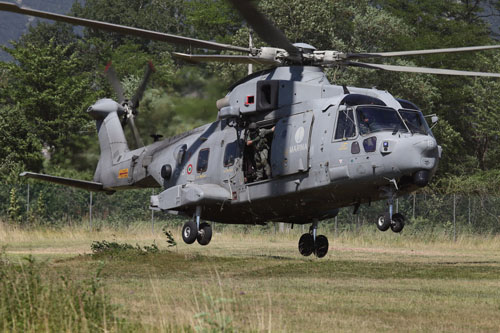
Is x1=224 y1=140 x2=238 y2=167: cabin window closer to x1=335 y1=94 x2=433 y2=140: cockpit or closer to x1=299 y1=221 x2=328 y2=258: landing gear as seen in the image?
x1=299 y1=221 x2=328 y2=258: landing gear

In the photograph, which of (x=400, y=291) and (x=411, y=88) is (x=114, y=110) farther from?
(x=411, y=88)

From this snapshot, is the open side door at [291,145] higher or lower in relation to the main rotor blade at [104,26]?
lower

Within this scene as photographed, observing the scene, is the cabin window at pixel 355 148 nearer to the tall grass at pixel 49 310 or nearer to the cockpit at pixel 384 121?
the cockpit at pixel 384 121

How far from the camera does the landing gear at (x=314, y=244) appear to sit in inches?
884

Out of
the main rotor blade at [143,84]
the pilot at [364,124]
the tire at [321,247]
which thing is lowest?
the tire at [321,247]

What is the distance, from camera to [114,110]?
27.8 metres

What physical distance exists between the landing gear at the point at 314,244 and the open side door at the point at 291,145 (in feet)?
9.37

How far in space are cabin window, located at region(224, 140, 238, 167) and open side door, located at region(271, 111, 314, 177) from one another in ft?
4.78

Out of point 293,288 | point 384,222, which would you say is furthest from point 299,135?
point 293,288

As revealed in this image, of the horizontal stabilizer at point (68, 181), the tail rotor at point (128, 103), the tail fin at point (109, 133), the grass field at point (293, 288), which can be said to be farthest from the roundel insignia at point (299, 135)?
the tail fin at point (109, 133)

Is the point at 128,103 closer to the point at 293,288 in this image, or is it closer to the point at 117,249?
the point at 117,249

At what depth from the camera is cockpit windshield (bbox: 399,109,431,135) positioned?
1900 centimetres

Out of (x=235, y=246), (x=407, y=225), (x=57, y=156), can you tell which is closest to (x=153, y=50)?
(x=57, y=156)

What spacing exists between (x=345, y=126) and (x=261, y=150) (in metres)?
2.58
